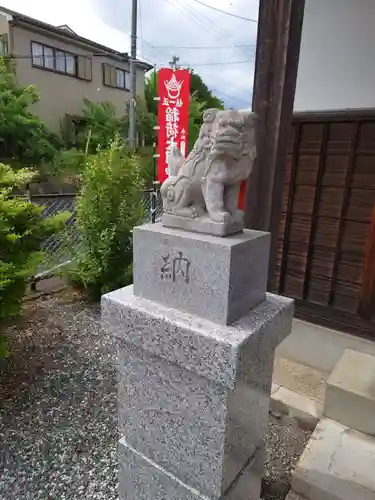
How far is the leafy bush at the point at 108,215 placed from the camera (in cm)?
448

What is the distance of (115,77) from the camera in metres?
17.3

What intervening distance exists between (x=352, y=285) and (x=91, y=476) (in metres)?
2.70

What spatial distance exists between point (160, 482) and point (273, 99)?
2.55m

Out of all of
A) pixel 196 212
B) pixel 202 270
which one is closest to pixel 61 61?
pixel 196 212

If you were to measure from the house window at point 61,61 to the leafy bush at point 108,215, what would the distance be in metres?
11.6

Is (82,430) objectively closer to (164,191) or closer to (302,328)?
(164,191)

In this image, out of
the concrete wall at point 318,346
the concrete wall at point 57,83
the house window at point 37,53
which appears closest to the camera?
the concrete wall at point 318,346

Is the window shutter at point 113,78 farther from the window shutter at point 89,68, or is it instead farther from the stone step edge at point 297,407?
the stone step edge at point 297,407

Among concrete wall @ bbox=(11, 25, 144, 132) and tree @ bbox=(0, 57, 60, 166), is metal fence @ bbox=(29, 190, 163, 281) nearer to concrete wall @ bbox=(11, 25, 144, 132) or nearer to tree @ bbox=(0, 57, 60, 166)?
tree @ bbox=(0, 57, 60, 166)

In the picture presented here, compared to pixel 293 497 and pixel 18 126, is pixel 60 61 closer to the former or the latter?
pixel 18 126

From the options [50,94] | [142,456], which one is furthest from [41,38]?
[142,456]

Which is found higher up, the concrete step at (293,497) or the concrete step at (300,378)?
the concrete step at (300,378)

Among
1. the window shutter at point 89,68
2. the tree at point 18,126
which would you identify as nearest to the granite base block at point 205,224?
the tree at point 18,126

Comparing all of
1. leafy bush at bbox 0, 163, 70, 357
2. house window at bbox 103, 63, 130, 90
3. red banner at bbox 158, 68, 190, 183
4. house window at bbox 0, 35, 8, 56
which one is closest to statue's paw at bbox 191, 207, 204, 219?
leafy bush at bbox 0, 163, 70, 357
